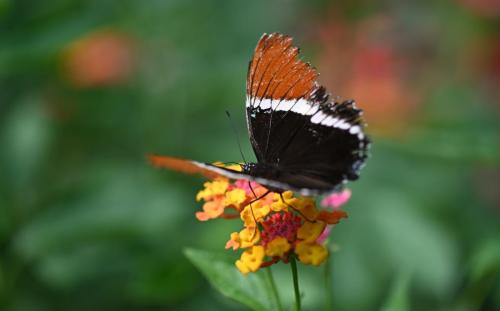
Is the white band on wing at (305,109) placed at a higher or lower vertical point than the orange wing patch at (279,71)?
lower

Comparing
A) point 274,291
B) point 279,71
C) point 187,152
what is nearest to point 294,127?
point 279,71

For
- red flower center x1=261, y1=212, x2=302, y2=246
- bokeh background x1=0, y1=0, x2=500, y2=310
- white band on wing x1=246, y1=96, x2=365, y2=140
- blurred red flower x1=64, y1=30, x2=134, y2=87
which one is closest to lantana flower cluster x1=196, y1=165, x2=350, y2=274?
red flower center x1=261, y1=212, x2=302, y2=246

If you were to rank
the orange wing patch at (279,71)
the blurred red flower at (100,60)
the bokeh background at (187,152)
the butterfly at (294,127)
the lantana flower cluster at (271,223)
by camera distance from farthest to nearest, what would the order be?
the blurred red flower at (100,60) < the bokeh background at (187,152) < the orange wing patch at (279,71) < the butterfly at (294,127) < the lantana flower cluster at (271,223)

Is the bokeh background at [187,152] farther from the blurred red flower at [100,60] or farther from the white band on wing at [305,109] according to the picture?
the white band on wing at [305,109]

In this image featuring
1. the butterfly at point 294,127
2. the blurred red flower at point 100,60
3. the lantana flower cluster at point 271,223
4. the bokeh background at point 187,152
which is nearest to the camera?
the lantana flower cluster at point 271,223

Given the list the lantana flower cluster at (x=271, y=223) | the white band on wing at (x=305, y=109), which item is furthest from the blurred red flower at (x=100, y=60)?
the lantana flower cluster at (x=271, y=223)

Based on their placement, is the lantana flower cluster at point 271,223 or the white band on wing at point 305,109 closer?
the lantana flower cluster at point 271,223

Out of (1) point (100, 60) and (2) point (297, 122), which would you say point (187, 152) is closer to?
(1) point (100, 60)
